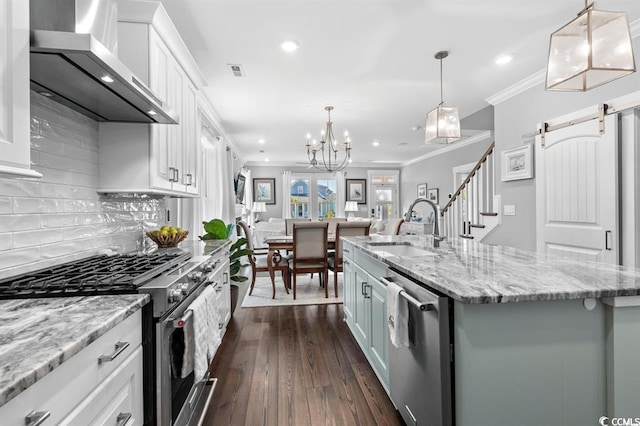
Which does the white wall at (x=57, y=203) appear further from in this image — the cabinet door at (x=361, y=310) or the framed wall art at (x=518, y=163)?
the framed wall art at (x=518, y=163)

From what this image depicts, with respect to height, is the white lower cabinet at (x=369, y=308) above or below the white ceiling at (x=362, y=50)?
below

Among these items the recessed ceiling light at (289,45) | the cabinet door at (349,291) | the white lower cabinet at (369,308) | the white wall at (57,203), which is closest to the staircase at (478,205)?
the cabinet door at (349,291)

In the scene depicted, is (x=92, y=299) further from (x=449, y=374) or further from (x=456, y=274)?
(x=456, y=274)

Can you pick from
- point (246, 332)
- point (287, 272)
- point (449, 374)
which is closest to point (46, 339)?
point (449, 374)

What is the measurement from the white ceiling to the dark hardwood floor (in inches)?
102

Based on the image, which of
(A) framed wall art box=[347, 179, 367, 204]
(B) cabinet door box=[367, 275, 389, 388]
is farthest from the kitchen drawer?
(A) framed wall art box=[347, 179, 367, 204]

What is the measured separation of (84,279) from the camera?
3.99 ft

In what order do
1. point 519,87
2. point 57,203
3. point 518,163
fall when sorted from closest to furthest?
point 57,203 → point 519,87 → point 518,163

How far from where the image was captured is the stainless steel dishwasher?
3.87ft

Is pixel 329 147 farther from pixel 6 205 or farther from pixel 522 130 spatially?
pixel 6 205

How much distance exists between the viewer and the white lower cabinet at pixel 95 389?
2.19ft

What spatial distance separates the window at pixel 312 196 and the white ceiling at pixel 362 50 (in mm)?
4925

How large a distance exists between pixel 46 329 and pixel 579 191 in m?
3.95

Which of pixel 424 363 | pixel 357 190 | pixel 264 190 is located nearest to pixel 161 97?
pixel 424 363
